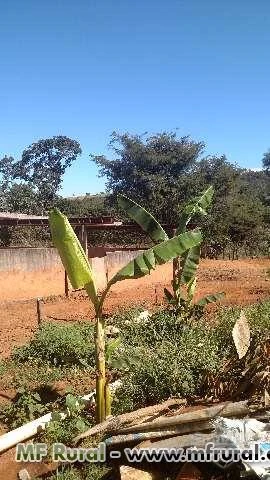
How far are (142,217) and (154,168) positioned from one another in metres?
21.6

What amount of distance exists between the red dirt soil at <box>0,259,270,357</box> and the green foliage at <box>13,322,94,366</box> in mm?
741

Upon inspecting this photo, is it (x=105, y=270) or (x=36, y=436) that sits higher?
(x=105, y=270)

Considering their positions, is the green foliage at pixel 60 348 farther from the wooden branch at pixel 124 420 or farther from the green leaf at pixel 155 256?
the green leaf at pixel 155 256

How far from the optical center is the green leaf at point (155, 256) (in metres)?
5.06

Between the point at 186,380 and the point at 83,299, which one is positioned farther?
the point at 83,299

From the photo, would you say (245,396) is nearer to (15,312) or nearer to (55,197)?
(15,312)

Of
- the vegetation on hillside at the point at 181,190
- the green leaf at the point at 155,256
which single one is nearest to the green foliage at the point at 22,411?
the green leaf at the point at 155,256

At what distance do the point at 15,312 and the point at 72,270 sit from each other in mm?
7551

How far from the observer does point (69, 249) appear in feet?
16.3

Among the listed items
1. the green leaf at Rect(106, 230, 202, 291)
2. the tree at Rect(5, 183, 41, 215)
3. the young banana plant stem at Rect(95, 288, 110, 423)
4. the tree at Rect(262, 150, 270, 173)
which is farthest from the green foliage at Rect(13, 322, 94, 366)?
the tree at Rect(262, 150, 270, 173)

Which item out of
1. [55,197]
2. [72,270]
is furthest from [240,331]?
[55,197]

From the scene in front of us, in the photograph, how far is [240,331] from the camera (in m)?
5.59

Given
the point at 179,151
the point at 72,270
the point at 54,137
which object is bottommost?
the point at 72,270

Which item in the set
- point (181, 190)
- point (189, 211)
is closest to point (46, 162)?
point (181, 190)
